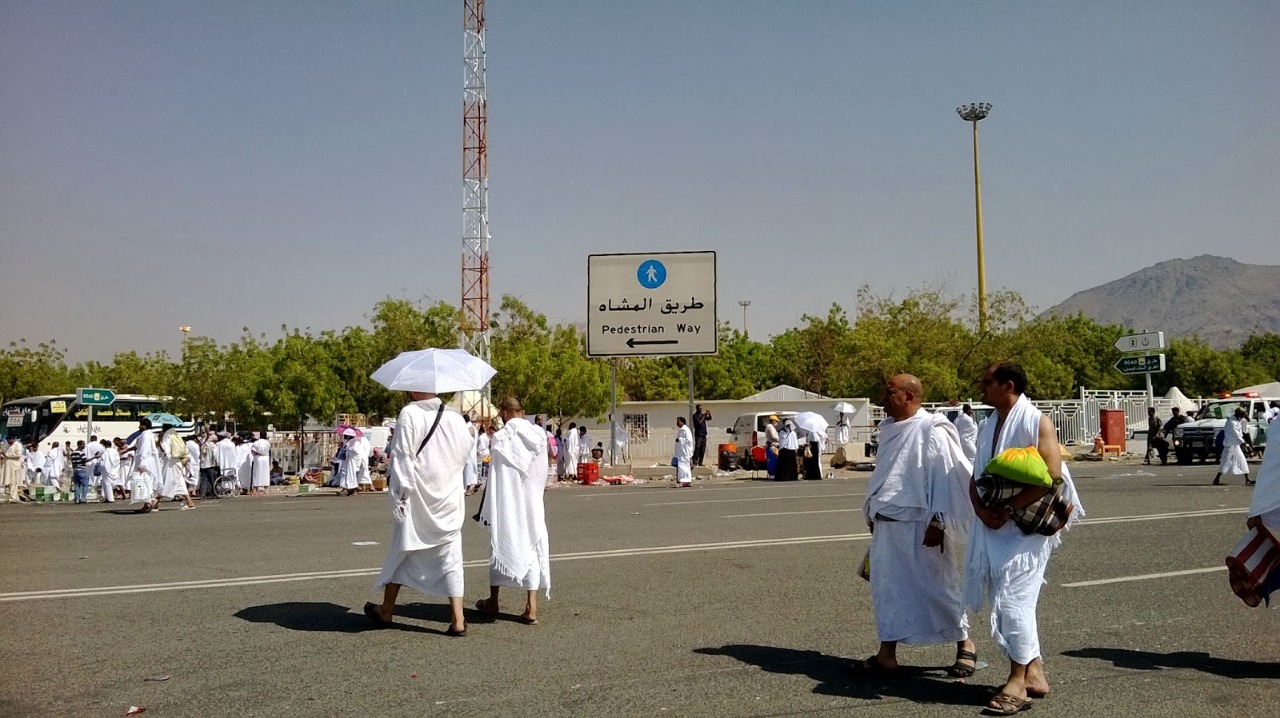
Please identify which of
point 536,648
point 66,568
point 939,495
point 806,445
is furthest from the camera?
point 806,445

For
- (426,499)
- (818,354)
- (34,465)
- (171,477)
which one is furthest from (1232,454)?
(818,354)

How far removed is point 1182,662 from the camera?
6637 millimetres

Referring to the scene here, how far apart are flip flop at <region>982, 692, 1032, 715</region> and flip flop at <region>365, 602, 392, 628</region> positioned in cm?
415

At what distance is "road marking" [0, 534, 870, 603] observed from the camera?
950 centimetres

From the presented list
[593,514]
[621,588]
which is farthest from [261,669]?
[593,514]

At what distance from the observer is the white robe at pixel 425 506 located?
7727 millimetres

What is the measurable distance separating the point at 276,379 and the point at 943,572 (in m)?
40.1

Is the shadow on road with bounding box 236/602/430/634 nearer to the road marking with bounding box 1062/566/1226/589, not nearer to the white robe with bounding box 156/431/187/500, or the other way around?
the road marking with bounding box 1062/566/1226/589

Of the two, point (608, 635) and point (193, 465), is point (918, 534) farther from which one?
point (193, 465)

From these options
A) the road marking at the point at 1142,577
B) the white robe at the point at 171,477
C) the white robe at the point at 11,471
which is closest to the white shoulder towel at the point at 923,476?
the road marking at the point at 1142,577

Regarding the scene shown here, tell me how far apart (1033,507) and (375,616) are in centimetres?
456

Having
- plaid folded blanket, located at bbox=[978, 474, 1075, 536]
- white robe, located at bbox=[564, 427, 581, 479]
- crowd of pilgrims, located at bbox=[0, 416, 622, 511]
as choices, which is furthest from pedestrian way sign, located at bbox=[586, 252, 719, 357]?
plaid folded blanket, located at bbox=[978, 474, 1075, 536]

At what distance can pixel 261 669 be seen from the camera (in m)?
6.59

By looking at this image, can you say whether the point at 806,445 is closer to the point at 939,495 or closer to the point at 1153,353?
the point at 1153,353
